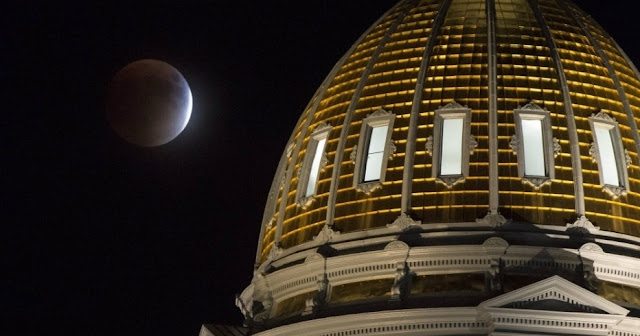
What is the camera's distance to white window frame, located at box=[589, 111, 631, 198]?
188 ft

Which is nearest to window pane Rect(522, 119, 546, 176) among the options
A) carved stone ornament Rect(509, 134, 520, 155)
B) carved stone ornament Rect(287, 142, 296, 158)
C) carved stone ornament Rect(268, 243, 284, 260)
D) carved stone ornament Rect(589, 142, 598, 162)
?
carved stone ornament Rect(509, 134, 520, 155)

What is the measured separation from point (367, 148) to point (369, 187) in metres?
1.87

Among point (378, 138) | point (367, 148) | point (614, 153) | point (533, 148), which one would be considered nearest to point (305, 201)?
point (367, 148)

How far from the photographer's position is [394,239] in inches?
2213

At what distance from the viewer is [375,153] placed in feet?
194

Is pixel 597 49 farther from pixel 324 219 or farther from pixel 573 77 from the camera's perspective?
pixel 324 219

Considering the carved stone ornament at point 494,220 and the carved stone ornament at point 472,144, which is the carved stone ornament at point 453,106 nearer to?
the carved stone ornament at point 472,144

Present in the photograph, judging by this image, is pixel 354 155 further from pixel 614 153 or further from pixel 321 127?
pixel 614 153

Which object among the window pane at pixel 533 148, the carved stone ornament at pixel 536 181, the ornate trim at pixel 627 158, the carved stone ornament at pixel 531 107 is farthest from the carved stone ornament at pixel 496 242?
the ornate trim at pixel 627 158

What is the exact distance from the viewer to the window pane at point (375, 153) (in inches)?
2304

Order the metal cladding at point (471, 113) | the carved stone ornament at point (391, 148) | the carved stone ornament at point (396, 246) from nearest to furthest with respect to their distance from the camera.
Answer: the carved stone ornament at point (396, 246), the metal cladding at point (471, 113), the carved stone ornament at point (391, 148)

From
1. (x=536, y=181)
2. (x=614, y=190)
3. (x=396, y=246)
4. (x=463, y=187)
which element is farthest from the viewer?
(x=614, y=190)

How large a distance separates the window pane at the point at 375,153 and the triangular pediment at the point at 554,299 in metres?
7.27

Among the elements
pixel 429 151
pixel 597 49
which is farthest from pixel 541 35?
pixel 429 151
